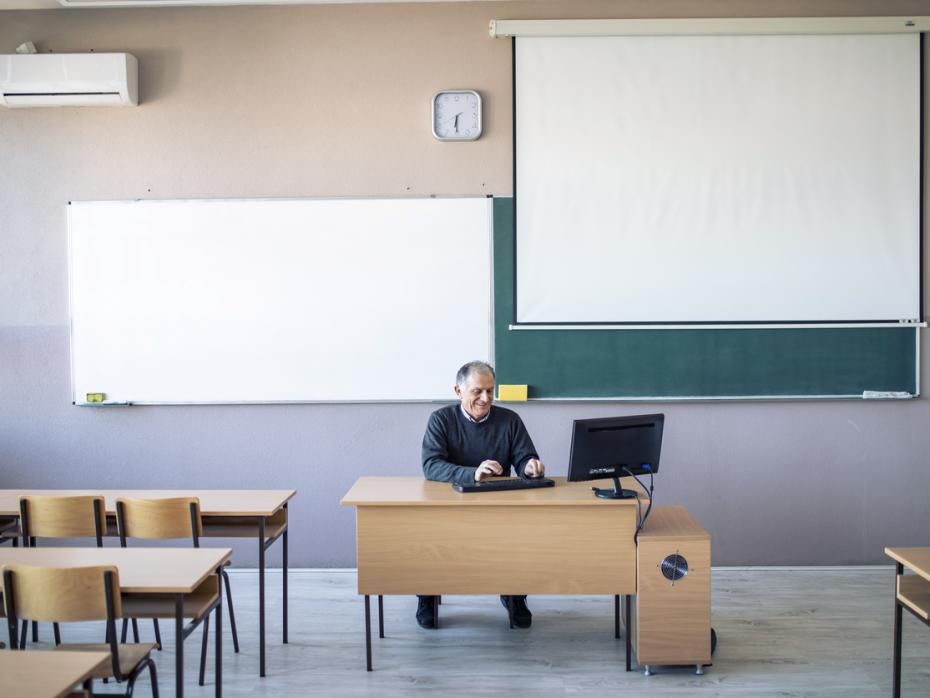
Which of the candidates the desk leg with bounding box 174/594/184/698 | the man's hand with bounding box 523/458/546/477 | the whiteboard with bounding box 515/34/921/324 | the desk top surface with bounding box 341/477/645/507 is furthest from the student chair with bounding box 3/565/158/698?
the whiteboard with bounding box 515/34/921/324

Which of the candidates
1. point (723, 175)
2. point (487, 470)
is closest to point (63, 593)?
point (487, 470)

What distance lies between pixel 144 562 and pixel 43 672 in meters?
0.84

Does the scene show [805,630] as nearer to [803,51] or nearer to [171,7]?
[803,51]

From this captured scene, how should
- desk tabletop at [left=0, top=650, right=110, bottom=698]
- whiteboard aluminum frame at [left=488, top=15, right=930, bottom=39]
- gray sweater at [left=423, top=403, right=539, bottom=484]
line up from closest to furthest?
desk tabletop at [left=0, top=650, right=110, bottom=698] < gray sweater at [left=423, top=403, right=539, bottom=484] < whiteboard aluminum frame at [left=488, top=15, right=930, bottom=39]

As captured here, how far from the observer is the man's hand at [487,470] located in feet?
11.3

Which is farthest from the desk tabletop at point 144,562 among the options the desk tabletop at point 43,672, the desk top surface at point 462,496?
the desk top surface at point 462,496

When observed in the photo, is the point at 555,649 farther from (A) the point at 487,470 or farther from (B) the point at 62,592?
(B) the point at 62,592

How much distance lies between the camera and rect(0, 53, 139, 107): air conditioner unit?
4.55 metres

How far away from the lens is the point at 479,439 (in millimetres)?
3850

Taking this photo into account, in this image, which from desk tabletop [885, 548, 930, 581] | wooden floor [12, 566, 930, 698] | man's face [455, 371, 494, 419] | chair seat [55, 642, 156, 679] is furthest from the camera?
man's face [455, 371, 494, 419]

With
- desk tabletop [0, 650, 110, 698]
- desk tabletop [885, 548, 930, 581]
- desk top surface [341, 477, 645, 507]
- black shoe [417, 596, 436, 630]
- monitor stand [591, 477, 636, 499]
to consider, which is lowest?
black shoe [417, 596, 436, 630]

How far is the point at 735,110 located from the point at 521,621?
312 cm

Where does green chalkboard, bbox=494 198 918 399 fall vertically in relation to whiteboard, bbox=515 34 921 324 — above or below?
below

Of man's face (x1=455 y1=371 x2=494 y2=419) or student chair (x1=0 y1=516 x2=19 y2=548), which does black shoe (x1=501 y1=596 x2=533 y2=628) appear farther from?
student chair (x1=0 y1=516 x2=19 y2=548)
